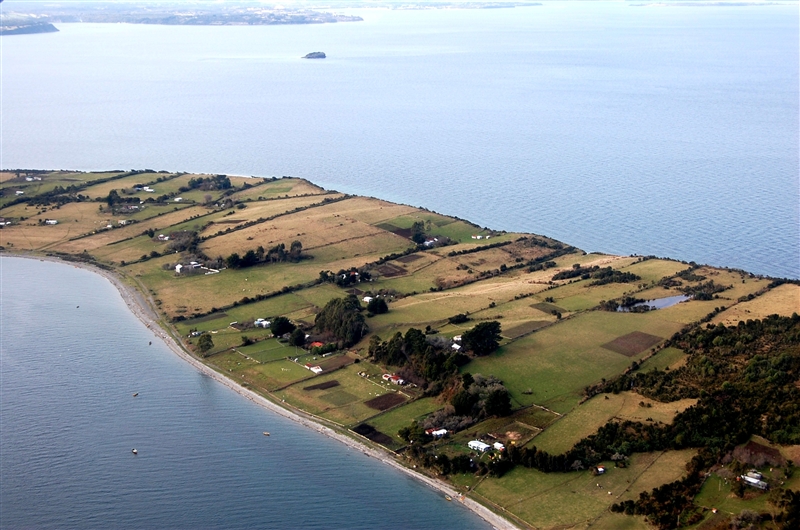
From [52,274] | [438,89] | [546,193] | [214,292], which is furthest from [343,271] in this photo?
[438,89]

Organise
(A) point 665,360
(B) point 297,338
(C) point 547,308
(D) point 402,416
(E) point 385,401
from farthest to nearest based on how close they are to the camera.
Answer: (C) point 547,308
(B) point 297,338
(A) point 665,360
(E) point 385,401
(D) point 402,416

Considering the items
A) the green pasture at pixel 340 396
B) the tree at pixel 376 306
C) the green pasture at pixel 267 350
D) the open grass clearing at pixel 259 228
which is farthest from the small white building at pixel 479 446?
the open grass clearing at pixel 259 228

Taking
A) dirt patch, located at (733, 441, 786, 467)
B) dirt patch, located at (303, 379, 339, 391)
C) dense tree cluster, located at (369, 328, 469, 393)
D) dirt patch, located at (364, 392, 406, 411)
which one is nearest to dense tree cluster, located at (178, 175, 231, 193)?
dense tree cluster, located at (369, 328, 469, 393)

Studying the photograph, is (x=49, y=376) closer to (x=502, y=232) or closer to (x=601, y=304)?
(x=601, y=304)

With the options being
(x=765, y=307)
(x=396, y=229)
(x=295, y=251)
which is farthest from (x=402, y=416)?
(x=396, y=229)

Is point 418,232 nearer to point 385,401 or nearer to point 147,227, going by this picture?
point 147,227

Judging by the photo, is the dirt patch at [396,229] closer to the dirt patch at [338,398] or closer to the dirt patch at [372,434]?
the dirt patch at [338,398]
